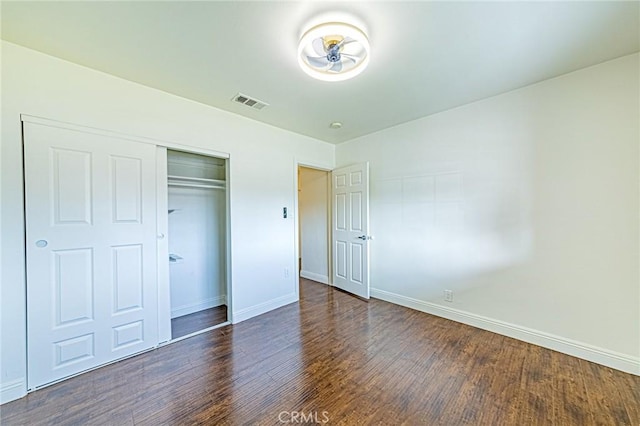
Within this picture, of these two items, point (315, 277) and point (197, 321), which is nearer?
point (197, 321)

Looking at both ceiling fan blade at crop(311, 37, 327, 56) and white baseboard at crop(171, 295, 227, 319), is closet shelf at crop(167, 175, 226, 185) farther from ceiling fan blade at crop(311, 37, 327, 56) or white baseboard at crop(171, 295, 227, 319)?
ceiling fan blade at crop(311, 37, 327, 56)

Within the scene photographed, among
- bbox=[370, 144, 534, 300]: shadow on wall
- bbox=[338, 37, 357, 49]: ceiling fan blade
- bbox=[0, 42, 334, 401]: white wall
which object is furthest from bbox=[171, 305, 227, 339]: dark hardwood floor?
bbox=[338, 37, 357, 49]: ceiling fan blade

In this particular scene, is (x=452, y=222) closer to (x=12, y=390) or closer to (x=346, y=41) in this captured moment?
(x=346, y=41)

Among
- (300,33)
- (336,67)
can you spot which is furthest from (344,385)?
(300,33)

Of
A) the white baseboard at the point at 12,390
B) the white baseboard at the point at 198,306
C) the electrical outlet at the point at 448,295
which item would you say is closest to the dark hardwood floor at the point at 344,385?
the white baseboard at the point at 12,390

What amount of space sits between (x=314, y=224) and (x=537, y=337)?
3506 mm

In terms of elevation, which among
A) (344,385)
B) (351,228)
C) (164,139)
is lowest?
(344,385)

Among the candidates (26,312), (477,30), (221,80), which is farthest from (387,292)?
(26,312)

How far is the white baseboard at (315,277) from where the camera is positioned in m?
4.68

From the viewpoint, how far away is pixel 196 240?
3449 millimetres

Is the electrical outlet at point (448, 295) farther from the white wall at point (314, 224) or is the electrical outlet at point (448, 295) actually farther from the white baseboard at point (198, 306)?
the white baseboard at point (198, 306)

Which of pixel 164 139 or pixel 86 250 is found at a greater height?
pixel 164 139

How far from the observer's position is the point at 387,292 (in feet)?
12.2

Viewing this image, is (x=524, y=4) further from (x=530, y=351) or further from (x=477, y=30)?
(x=530, y=351)
